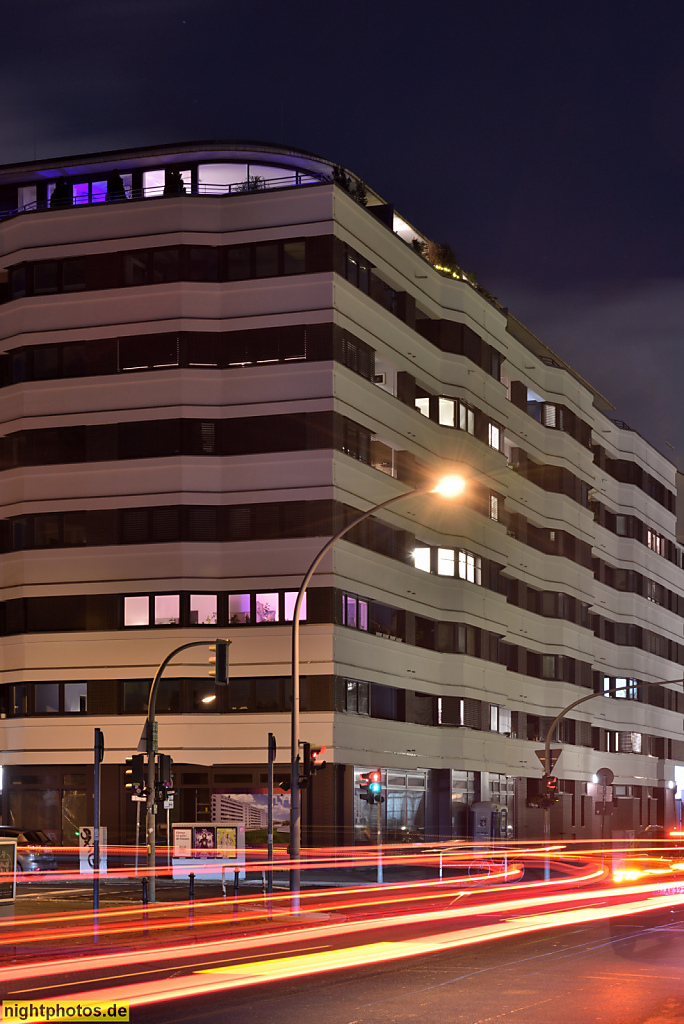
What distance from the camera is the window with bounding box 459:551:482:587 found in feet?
206

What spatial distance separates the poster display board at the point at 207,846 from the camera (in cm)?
3731

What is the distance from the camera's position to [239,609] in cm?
5262

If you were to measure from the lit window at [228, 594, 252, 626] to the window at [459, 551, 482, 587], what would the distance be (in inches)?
506

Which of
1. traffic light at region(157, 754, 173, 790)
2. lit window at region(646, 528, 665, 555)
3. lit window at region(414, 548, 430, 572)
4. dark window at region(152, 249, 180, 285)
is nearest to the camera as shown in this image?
traffic light at region(157, 754, 173, 790)

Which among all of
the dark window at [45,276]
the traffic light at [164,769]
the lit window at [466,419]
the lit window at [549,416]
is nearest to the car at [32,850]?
the traffic light at [164,769]

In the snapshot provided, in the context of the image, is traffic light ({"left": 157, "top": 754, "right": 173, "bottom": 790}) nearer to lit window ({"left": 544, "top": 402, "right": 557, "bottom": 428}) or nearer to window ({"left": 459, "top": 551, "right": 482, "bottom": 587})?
window ({"left": 459, "top": 551, "right": 482, "bottom": 587})

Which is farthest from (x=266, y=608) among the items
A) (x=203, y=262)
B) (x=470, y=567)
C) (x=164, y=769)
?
(x=164, y=769)

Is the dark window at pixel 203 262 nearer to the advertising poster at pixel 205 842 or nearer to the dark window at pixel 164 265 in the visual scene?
the dark window at pixel 164 265

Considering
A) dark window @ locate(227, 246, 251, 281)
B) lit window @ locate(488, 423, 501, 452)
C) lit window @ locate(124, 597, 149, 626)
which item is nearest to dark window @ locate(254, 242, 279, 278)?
dark window @ locate(227, 246, 251, 281)

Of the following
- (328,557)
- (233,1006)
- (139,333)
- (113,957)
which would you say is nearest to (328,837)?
(328,557)

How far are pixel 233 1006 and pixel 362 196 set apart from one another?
46743 millimetres

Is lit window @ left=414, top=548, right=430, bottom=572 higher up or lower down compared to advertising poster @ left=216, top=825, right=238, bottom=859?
higher up

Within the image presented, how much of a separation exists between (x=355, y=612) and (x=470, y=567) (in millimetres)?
11257

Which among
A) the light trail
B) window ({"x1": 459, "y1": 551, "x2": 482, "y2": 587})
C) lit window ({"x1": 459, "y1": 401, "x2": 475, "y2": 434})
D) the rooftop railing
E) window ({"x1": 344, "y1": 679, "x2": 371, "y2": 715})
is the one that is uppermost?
the rooftop railing
